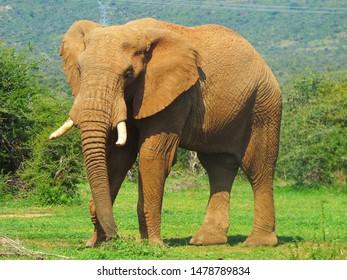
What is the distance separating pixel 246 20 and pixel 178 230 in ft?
473

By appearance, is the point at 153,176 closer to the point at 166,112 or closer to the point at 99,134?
the point at 166,112

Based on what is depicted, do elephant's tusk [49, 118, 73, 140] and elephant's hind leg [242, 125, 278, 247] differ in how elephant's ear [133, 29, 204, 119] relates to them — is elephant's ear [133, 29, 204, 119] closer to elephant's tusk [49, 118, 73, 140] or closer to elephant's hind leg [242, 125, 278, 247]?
elephant's tusk [49, 118, 73, 140]

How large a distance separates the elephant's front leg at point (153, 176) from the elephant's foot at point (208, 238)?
137cm

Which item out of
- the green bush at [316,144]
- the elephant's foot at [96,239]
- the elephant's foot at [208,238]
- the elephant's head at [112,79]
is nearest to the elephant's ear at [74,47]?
the elephant's head at [112,79]

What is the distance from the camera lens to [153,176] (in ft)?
40.2

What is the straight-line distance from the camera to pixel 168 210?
20.6 meters

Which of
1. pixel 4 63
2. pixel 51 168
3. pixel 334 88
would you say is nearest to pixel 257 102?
pixel 51 168

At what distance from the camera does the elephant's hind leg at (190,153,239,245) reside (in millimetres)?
13820

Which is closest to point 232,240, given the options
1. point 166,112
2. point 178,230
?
point 178,230

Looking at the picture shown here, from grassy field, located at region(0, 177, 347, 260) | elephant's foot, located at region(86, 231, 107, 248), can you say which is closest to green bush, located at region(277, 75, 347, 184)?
grassy field, located at region(0, 177, 347, 260)

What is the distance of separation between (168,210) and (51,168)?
8.80 feet

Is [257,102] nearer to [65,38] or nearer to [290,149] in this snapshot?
[65,38]

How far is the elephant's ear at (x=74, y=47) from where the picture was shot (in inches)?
500

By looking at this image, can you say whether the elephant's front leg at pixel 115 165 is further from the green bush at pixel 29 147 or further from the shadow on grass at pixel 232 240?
the green bush at pixel 29 147
